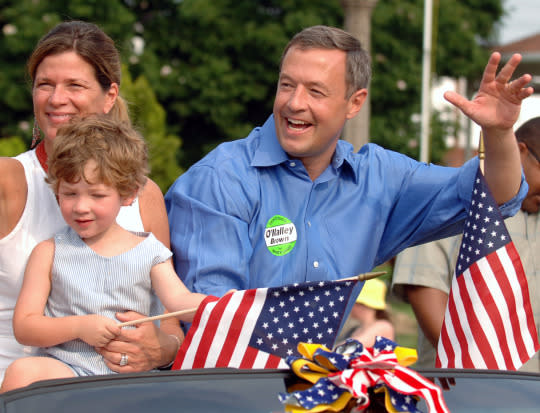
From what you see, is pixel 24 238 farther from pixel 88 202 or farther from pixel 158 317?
pixel 158 317

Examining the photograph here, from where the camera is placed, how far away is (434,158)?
2173 centimetres

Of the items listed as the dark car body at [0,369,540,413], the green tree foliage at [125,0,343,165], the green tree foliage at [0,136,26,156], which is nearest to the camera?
the dark car body at [0,369,540,413]

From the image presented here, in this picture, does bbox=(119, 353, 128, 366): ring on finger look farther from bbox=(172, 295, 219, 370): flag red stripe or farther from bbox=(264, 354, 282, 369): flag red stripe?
bbox=(264, 354, 282, 369): flag red stripe

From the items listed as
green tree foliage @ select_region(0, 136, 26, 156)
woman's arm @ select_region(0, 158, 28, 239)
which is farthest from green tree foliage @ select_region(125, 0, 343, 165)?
woman's arm @ select_region(0, 158, 28, 239)

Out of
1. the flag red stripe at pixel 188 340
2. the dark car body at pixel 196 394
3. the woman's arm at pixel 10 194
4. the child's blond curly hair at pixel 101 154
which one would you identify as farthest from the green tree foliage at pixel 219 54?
the dark car body at pixel 196 394

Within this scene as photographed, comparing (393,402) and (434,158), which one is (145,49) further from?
(393,402)

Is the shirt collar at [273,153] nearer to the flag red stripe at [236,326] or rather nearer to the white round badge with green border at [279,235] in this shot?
the white round badge with green border at [279,235]

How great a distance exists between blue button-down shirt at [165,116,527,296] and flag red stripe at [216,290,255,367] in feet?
0.83

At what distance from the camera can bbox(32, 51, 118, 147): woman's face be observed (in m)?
3.18

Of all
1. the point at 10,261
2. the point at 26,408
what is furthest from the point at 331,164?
the point at 26,408

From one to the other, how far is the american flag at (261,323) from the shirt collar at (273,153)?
735 millimetres

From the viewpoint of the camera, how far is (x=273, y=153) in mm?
3322

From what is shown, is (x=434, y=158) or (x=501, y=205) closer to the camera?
(x=501, y=205)

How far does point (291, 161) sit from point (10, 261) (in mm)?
1148
